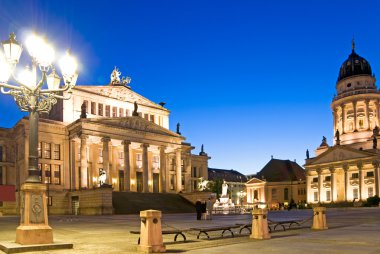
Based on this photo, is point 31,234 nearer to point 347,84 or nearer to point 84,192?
point 84,192

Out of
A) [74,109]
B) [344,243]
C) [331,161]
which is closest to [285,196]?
[331,161]

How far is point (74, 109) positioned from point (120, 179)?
1378 cm

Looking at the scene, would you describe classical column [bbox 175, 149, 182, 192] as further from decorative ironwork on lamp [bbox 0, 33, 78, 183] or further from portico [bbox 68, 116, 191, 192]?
decorative ironwork on lamp [bbox 0, 33, 78, 183]

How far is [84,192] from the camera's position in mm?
56406

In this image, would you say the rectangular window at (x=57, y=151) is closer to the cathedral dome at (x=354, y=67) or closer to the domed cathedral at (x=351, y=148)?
the domed cathedral at (x=351, y=148)

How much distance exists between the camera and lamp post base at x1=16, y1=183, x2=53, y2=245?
608 inches

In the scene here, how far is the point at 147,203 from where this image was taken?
189 ft

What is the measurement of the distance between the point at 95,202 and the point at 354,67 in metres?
93.1

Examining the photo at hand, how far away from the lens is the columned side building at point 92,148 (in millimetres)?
60219

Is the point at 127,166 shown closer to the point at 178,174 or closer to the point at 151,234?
the point at 178,174

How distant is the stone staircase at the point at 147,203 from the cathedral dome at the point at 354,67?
76.2 m

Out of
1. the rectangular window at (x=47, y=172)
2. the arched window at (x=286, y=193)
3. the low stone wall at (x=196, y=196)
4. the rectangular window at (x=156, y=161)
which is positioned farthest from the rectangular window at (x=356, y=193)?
the rectangular window at (x=47, y=172)

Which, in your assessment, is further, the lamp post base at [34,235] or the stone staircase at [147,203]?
the stone staircase at [147,203]

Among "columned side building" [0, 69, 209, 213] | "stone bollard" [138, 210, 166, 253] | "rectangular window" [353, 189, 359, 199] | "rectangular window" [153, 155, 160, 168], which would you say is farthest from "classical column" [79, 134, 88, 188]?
"rectangular window" [353, 189, 359, 199]
